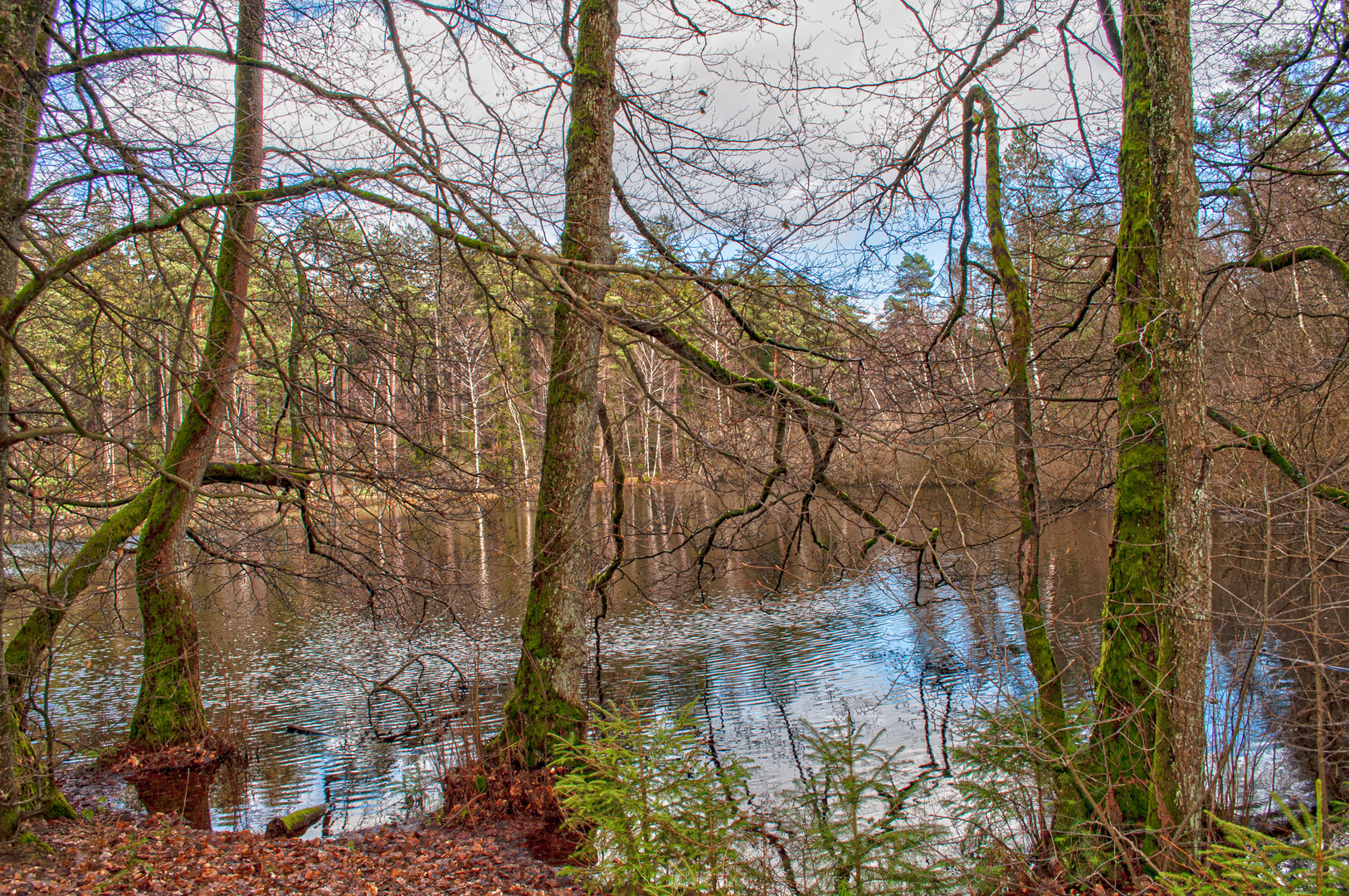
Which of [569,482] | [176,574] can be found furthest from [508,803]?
[176,574]

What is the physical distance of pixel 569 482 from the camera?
21.0ft

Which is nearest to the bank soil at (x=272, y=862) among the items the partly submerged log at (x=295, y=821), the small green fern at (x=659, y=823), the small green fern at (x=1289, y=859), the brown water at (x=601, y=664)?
the partly submerged log at (x=295, y=821)

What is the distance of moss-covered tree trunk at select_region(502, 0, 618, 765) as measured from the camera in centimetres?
633

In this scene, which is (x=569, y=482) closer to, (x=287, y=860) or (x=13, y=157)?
(x=287, y=860)

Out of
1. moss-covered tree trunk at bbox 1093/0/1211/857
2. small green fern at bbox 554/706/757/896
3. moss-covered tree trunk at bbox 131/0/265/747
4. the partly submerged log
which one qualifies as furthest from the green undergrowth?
moss-covered tree trunk at bbox 131/0/265/747

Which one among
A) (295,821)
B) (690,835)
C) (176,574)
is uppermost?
(176,574)

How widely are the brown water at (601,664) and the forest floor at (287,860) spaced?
90 cm

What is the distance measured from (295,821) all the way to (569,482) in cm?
370

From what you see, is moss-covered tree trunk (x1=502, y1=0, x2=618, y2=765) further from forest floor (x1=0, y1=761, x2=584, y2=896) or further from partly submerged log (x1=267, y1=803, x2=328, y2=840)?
partly submerged log (x1=267, y1=803, x2=328, y2=840)

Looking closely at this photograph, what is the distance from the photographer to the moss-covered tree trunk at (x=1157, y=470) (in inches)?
162

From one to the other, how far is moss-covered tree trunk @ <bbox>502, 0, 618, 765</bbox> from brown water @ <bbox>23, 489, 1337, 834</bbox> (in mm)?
411

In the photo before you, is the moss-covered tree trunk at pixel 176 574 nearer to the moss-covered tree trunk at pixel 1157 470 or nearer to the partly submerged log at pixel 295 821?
the partly submerged log at pixel 295 821

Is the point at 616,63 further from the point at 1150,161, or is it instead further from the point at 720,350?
the point at 1150,161

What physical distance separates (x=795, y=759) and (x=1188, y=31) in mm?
6755
